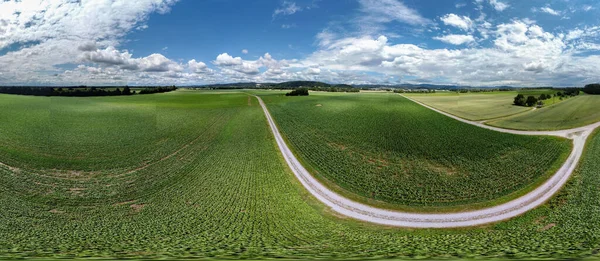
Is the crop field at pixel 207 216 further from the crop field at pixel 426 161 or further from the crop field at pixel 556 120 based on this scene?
the crop field at pixel 556 120

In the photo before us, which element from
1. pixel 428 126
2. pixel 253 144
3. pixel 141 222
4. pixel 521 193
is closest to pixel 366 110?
pixel 428 126

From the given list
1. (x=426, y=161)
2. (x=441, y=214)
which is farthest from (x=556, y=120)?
(x=441, y=214)

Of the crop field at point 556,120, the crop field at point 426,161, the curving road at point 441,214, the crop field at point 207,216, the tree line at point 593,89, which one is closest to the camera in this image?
the crop field at point 207,216

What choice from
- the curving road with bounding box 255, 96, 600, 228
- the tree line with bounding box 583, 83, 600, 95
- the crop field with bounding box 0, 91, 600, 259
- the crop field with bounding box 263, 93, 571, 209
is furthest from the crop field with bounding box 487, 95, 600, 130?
the tree line with bounding box 583, 83, 600, 95

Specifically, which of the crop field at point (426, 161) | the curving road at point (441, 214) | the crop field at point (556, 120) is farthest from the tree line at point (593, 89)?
the curving road at point (441, 214)

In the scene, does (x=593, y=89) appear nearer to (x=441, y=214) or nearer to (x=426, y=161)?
(x=426, y=161)
